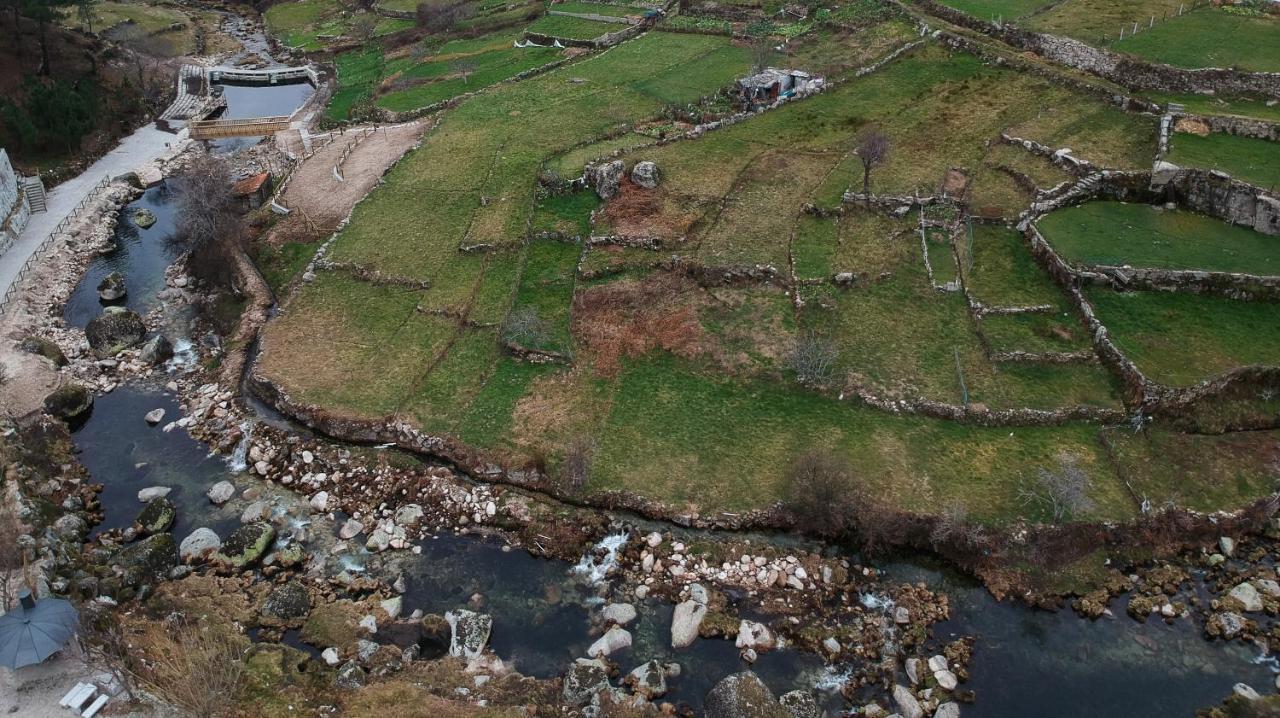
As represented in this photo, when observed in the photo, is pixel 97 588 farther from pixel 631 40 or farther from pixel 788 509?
pixel 631 40

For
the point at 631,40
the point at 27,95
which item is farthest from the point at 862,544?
the point at 27,95

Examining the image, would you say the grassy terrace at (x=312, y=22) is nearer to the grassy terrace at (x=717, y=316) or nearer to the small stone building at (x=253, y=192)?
the small stone building at (x=253, y=192)

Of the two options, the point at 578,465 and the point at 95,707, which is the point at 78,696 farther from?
the point at 578,465

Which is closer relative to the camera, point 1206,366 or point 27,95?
point 1206,366

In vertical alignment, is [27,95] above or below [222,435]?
above

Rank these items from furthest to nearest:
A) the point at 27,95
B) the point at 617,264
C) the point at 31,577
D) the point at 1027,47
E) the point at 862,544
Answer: the point at 27,95 < the point at 1027,47 < the point at 617,264 < the point at 862,544 < the point at 31,577

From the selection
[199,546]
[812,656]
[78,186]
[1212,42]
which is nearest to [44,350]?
[199,546]

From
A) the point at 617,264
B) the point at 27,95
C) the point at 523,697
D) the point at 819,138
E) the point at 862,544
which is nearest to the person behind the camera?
the point at 523,697
